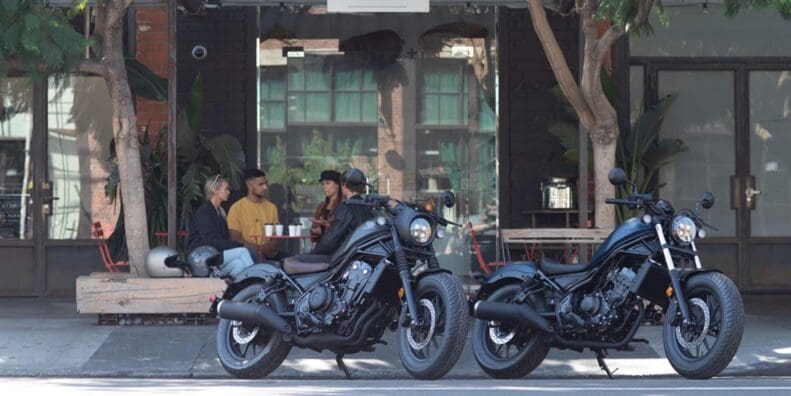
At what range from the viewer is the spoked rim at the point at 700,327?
8.94 m

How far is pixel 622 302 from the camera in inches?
370

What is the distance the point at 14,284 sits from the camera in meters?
15.2

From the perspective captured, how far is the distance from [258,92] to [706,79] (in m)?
4.84

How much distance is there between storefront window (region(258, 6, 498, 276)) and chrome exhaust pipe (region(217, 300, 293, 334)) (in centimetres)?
572

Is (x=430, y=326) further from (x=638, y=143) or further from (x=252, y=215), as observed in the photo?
(x=638, y=143)

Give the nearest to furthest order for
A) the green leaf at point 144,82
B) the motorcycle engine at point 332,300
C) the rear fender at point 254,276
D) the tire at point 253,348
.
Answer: the motorcycle engine at point 332,300 → the tire at point 253,348 → the rear fender at point 254,276 → the green leaf at point 144,82

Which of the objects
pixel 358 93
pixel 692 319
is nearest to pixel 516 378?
pixel 692 319

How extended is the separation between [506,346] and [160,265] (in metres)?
3.63

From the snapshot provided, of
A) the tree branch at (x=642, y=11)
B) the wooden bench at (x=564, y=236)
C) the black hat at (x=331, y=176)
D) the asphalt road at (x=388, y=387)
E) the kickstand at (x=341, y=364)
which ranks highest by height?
the tree branch at (x=642, y=11)

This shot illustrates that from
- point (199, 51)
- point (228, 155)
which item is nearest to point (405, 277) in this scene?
point (228, 155)

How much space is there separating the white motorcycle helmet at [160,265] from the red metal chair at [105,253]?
1289mm

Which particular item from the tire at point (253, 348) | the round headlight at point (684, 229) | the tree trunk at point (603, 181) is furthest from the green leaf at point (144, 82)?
the round headlight at point (684, 229)

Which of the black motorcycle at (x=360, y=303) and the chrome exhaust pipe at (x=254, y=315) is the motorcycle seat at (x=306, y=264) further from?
the chrome exhaust pipe at (x=254, y=315)

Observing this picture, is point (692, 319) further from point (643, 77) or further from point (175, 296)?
point (643, 77)
